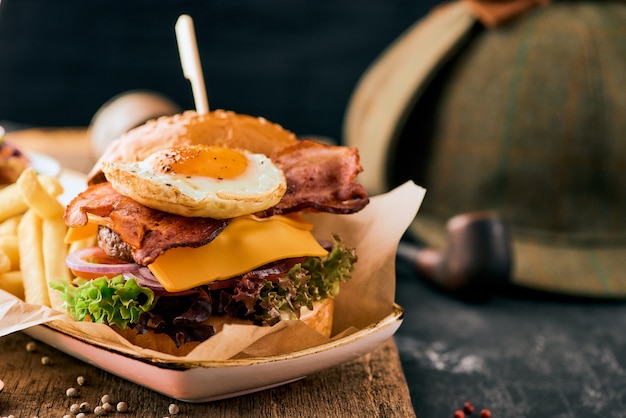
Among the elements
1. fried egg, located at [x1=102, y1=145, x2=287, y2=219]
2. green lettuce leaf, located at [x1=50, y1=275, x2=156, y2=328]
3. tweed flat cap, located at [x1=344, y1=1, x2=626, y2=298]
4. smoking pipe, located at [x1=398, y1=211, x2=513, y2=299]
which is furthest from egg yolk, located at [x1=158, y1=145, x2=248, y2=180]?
tweed flat cap, located at [x1=344, y1=1, x2=626, y2=298]

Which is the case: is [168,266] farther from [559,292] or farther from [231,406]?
[559,292]

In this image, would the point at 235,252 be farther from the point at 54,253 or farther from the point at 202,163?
the point at 54,253

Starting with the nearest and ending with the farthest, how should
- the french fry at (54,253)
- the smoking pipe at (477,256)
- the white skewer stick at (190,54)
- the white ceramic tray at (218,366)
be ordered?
the white ceramic tray at (218,366) → the french fry at (54,253) → the white skewer stick at (190,54) → the smoking pipe at (477,256)

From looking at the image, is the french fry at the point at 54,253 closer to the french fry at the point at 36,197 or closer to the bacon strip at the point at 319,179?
the french fry at the point at 36,197

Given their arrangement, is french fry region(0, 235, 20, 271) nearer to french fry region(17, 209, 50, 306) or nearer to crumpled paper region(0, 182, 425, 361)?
french fry region(17, 209, 50, 306)

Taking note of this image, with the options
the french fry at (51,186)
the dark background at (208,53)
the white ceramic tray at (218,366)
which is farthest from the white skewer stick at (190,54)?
the dark background at (208,53)
